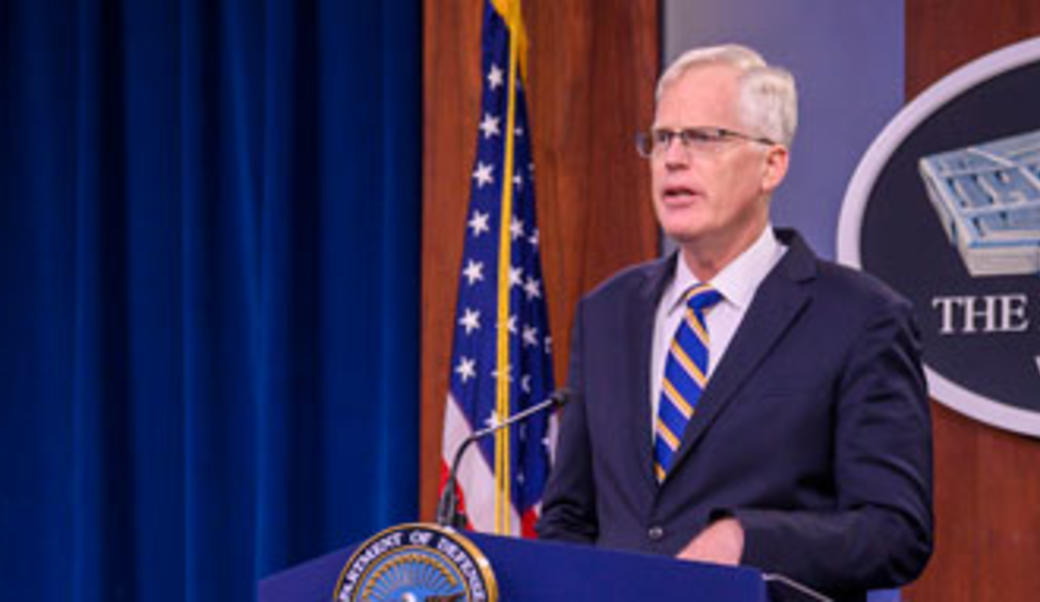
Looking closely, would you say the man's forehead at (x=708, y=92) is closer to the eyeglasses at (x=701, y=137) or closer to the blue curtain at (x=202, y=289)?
the eyeglasses at (x=701, y=137)

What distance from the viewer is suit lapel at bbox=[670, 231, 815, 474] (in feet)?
5.21

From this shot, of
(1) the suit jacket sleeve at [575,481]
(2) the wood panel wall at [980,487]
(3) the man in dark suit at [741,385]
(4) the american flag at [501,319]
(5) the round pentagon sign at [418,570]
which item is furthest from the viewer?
(4) the american flag at [501,319]

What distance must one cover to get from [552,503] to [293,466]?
1882 millimetres

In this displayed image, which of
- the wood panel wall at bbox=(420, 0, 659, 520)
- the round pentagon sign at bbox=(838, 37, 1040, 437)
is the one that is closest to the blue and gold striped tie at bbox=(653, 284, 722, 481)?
the round pentagon sign at bbox=(838, 37, 1040, 437)

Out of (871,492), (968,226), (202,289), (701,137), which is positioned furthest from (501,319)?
(871,492)

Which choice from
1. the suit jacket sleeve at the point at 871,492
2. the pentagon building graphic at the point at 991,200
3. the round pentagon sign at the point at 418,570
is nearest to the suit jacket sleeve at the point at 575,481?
the suit jacket sleeve at the point at 871,492

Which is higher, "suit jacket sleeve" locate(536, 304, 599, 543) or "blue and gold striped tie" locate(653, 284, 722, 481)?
"blue and gold striped tie" locate(653, 284, 722, 481)

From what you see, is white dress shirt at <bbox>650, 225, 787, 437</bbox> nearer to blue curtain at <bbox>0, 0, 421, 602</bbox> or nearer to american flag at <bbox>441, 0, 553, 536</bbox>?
american flag at <bbox>441, 0, 553, 536</bbox>

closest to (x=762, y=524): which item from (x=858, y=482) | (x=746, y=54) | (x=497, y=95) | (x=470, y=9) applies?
(x=858, y=482)

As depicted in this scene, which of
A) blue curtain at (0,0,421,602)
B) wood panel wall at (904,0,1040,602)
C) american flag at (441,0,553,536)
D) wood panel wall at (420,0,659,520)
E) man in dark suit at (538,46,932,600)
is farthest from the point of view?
blue curtain at (0,0,421,602)

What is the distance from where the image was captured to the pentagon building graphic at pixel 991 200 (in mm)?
2555

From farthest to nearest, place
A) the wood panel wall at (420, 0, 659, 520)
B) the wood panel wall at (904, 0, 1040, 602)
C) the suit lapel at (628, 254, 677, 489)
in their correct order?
the wood panel wall at (420, 0, 659, 520)
the wood panel wall at (904, 0, 1040, 602)
the suit lapel at (628, 254, 677, 489)

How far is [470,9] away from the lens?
325 centimetres

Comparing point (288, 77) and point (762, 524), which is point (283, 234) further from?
point (762, 524)
